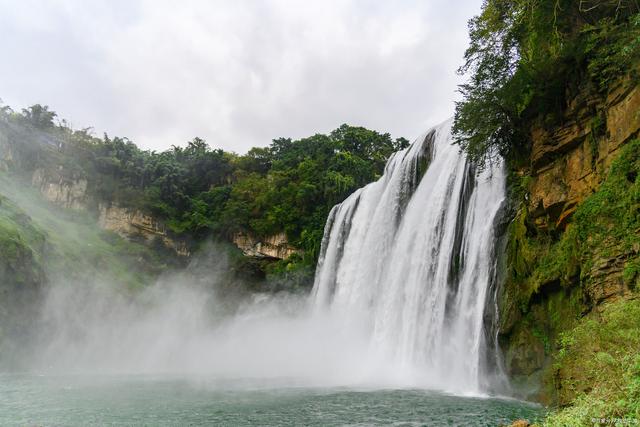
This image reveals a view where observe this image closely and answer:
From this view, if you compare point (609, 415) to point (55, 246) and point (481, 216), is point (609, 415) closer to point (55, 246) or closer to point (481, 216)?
point (481, 216)

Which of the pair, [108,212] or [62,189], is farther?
[62,189]

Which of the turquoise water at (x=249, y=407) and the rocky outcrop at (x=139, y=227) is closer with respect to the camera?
the turquoise water at (x=249, y=407)

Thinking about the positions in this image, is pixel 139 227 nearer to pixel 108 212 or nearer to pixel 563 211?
pixel 108 212

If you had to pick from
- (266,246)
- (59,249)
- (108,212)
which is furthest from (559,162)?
(108,212)

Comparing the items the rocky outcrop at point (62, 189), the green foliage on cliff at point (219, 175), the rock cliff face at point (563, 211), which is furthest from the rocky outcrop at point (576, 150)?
the rocky outcrop at point (62, 189)

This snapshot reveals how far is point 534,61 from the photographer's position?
42.5 feet

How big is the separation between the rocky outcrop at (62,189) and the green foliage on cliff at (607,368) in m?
39.7

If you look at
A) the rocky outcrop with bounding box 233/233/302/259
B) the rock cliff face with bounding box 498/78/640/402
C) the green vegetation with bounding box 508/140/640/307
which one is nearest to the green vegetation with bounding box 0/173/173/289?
the rocky outcrop with bounding box 233/233/302/259

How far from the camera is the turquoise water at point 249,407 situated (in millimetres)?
9703

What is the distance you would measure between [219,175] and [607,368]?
42085 millimetres

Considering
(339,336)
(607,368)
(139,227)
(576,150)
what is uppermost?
(139,227)

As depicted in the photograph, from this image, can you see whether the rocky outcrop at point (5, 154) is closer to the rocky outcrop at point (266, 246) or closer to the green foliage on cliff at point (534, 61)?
the rocky outcrop at point (266, 246)

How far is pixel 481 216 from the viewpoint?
16.3 m

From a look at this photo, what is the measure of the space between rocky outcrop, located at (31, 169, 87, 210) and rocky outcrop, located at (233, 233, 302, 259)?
13.9 meters
